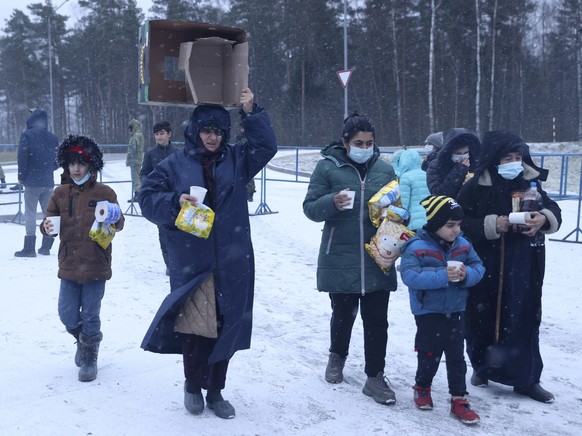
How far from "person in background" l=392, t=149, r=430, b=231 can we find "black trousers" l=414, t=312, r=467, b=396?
3002 mm

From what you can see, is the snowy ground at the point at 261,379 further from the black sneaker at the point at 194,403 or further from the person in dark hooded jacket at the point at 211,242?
the person in dark hooded jacket at the point at 211,242

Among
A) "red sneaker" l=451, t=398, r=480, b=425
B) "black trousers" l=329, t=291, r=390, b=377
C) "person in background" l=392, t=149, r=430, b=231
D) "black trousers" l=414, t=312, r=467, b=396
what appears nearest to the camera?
"red sneaker" l=451, t=398, r=480, b=425

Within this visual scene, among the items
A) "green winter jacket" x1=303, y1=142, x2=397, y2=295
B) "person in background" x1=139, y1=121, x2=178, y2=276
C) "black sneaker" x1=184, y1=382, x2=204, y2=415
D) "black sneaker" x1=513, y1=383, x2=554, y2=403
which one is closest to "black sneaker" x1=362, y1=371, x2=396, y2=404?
"green winter jacket" x1=303, y1=142, x2=397, y2=295

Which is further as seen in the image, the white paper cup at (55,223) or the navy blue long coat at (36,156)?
the navy blue long coat at (36,156)

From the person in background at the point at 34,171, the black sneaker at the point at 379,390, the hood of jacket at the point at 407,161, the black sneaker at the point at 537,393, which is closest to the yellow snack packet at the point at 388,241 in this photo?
the black sneaker at the point at 379,390

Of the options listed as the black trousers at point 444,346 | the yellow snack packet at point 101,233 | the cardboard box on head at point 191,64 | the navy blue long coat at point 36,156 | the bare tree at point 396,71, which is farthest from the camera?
the bare tree at point 396,71

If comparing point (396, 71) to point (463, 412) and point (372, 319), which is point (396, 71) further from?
point (463, 412)

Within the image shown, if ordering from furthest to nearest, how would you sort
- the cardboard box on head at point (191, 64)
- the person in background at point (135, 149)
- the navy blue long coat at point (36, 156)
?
the person in background at point (135, 149), the navy blue long coat at point (36, 156), the cardboard box on head at point (191, 64)

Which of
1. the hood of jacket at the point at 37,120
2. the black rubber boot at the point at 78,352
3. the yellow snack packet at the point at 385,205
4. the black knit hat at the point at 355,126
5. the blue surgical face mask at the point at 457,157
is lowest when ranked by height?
the black rubber boot at the point at 78,352

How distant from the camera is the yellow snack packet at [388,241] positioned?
13.0ft

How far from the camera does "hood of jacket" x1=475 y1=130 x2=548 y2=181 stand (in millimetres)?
4152

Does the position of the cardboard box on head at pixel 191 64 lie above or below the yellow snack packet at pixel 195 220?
above

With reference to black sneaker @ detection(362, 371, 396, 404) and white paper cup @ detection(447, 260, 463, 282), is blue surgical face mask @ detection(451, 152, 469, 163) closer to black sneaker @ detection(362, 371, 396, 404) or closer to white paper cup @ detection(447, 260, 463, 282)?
white paper cup @ detection(447, 260, 463, 282)

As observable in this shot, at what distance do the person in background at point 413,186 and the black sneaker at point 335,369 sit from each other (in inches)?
107
